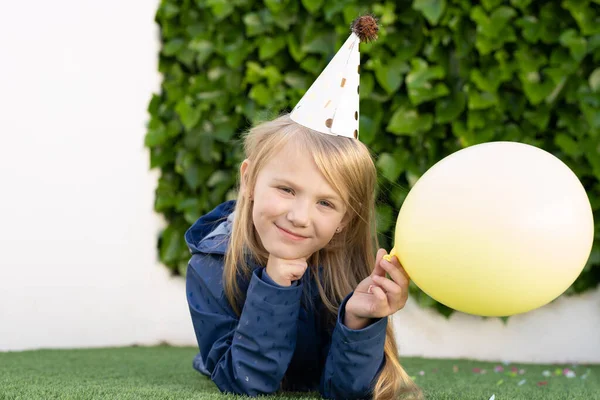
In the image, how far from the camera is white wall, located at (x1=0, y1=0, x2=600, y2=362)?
397cm

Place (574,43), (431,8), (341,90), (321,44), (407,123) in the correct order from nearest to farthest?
(341,90) < (574,43) < (431,8) < (407,123) < (321,44)

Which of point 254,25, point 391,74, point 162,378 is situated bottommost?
point 162,378

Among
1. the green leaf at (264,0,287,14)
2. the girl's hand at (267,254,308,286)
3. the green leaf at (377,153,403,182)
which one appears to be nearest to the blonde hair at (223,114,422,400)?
the girl's hand at (267,254,308,286)

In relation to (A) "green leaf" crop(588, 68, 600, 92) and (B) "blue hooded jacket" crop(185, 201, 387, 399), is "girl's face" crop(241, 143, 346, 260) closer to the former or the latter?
(B) "blue hooded jacket" crop(185, 201, 387, 399)

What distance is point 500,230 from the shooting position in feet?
4.92

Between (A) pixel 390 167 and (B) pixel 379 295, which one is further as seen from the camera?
(A) pixel 390 167

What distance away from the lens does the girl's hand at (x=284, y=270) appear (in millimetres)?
1954

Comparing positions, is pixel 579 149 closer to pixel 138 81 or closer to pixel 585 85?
pixel 585 85

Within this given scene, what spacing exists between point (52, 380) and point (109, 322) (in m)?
1.78

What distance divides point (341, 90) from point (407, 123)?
1.64m

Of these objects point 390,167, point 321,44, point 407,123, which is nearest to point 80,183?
point 321,44

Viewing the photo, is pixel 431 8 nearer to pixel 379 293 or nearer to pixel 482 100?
pixel 482 100

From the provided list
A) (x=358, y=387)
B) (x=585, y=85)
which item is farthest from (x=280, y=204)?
(x=585, y=85)

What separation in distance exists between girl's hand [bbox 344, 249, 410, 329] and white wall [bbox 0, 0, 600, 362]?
194 cm
